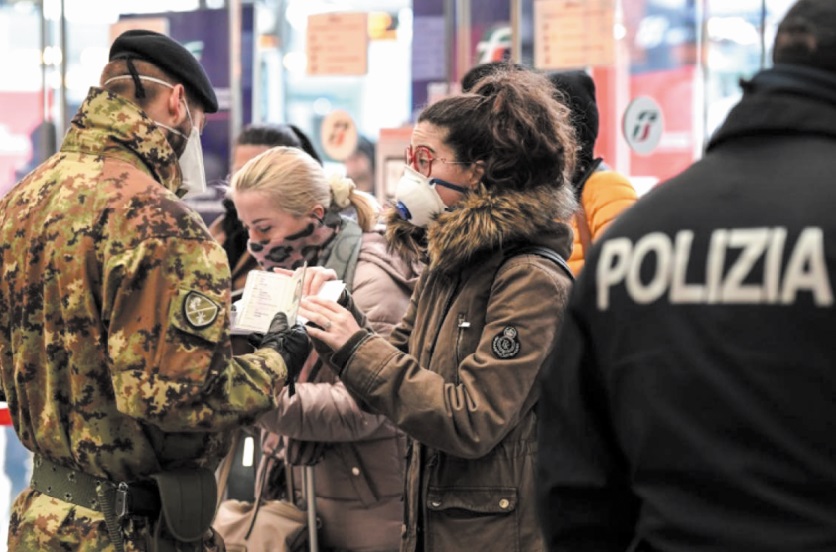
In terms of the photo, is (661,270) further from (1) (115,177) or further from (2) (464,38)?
(2) (464,38)

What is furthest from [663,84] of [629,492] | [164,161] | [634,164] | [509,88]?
[629,492]

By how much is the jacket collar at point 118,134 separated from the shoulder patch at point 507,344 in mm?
745

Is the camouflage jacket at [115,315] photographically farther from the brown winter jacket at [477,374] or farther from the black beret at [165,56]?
the brown winter jacket at [477,374]

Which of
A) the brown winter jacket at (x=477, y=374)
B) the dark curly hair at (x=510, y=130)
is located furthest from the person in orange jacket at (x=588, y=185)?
the brown winter jacket at (x=477, y=374)

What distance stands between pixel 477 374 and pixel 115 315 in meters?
0.70

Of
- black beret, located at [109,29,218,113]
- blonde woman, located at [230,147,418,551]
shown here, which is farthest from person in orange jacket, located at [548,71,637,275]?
black beret, located at [109,29,218,113]

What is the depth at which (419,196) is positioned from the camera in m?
2.65

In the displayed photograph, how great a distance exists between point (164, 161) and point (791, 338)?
4.54 ft

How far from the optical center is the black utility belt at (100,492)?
2.28 meters

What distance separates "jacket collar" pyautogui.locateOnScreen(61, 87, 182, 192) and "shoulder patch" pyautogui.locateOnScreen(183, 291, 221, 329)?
1.09ft

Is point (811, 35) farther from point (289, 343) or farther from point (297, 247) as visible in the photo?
point (297, 247)

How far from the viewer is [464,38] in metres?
6.72

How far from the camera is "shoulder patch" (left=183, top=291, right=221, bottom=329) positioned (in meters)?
2.19

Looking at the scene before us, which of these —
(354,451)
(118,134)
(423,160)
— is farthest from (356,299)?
(118,134)
